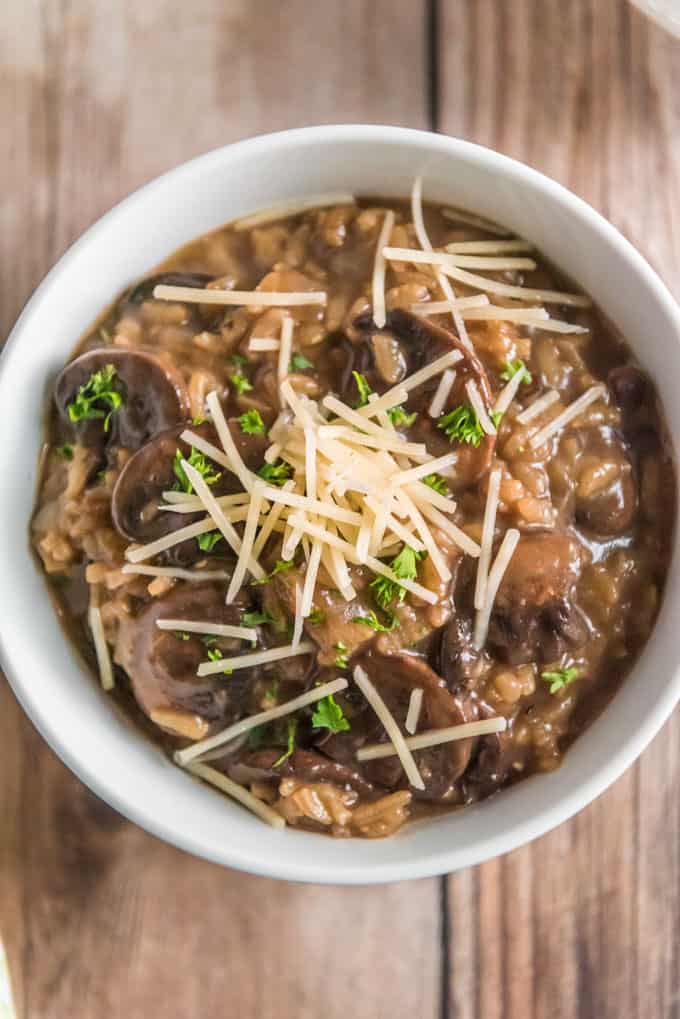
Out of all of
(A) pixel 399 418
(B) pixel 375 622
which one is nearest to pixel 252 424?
(A) pixel 399 418

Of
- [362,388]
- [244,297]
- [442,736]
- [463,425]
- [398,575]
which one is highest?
[244,297]

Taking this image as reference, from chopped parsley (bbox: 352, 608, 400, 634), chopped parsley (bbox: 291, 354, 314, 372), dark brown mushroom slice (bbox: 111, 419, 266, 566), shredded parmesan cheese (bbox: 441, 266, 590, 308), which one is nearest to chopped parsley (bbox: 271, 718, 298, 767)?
chopped parsley (bbox: 352, 608, 400, 634)

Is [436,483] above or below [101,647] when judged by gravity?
above

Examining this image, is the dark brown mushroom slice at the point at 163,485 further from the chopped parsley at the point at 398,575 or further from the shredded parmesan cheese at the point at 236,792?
the shredded parmesan cheese at the point at 236,792

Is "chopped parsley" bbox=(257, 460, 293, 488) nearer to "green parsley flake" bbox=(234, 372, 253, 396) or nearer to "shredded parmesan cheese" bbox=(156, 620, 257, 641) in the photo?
"green parsley flake" bbox=(234, 372, 253, 396)

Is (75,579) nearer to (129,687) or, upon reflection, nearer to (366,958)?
Answer: (129,687)

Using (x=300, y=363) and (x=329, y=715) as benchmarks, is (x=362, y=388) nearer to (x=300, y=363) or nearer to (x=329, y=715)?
(x=300, y=363)
